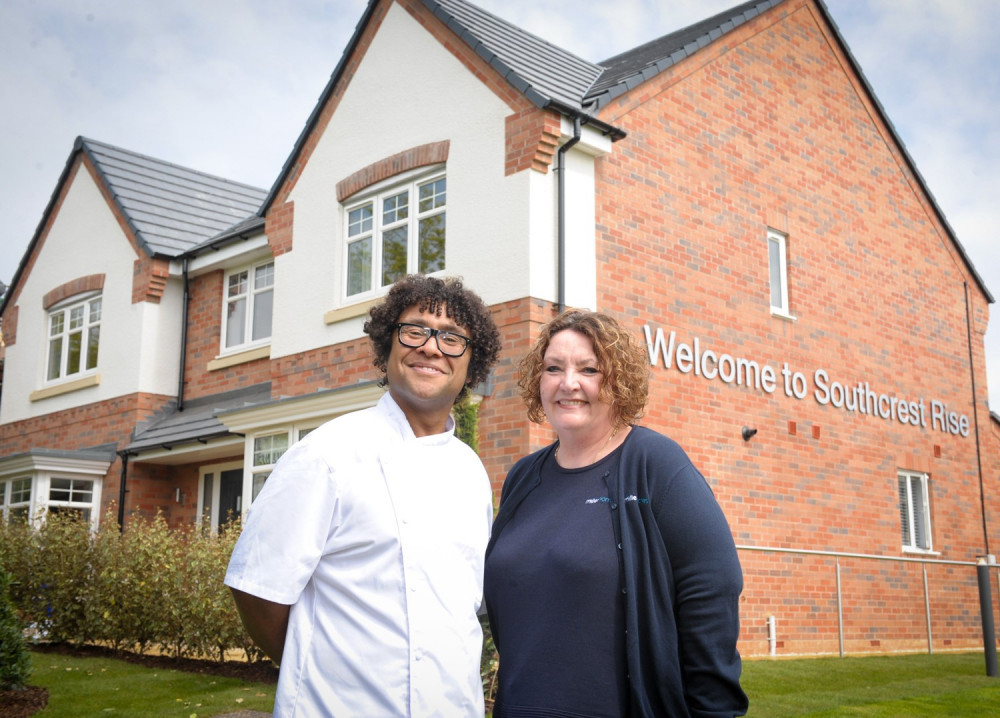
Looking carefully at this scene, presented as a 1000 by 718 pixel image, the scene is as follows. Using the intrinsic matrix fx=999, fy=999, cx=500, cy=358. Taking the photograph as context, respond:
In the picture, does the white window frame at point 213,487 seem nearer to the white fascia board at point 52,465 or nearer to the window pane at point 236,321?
the white fascia board at point 52,465

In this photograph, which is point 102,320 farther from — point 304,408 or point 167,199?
point 304,408

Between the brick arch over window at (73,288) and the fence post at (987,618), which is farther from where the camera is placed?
the brick arch over window at (73,288)

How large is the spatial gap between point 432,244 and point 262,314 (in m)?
4.63

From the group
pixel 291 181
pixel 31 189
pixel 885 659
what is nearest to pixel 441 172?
pixel 291 181

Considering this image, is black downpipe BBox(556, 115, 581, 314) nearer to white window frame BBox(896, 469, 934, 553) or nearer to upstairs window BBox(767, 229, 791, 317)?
upstairs window BBox(767, 229, 791, 317)

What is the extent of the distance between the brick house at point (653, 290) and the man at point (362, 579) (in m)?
7.21

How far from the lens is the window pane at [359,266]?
1275 cm

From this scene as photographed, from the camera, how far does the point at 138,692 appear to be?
337 inches

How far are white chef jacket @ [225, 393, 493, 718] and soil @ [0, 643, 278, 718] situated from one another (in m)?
6.13

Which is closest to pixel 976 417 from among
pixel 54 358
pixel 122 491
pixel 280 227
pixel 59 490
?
pixel 280 227


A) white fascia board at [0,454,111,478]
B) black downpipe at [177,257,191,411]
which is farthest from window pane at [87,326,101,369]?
white fascia board at [0,454,111,478]

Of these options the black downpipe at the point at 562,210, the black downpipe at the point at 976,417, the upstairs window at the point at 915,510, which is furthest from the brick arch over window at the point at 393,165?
the black downpipe at the point at 976,417

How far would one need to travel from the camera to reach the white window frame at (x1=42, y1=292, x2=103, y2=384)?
18000mm

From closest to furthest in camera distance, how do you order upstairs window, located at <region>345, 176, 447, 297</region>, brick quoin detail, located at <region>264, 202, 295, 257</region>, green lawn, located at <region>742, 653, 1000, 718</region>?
green lawn, located at <region>742, 653, 1000, 718</region>, upstairs window, located at <region>345, 176, 447, 297</region>, brick quoin detail, located at <region>264, 202, 295, 257</region>
